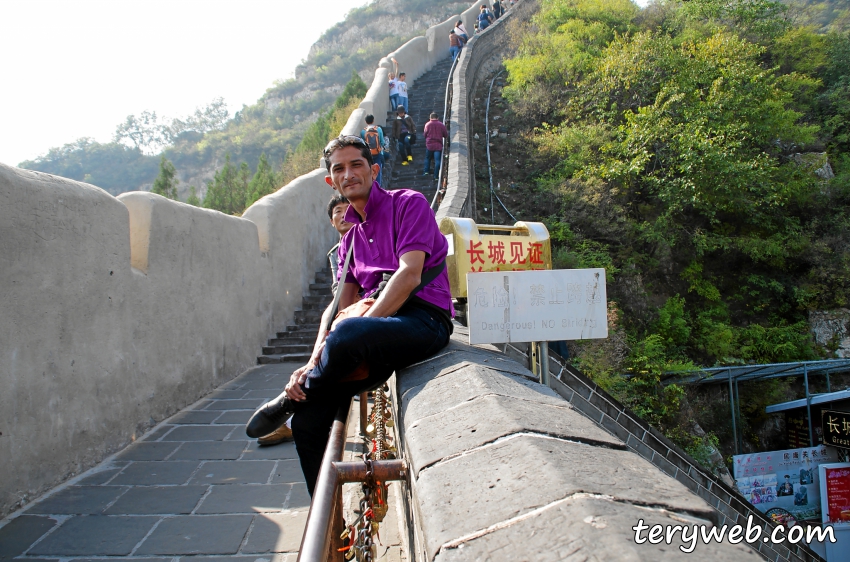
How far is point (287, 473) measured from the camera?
133 inches

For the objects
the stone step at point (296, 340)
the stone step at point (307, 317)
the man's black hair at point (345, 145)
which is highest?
the man's black hair at point (345, 145)

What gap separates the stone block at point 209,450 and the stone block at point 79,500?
0.55 meters

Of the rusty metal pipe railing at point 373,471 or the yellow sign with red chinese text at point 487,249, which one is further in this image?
the yellow sign with red chinese text at point 487,249

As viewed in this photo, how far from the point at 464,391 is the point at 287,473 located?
2072mm

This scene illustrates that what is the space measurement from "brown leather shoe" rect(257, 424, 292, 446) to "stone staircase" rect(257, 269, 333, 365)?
254 centimetres

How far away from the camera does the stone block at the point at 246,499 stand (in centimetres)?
292

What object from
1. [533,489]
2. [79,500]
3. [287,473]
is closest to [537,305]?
[533,489]

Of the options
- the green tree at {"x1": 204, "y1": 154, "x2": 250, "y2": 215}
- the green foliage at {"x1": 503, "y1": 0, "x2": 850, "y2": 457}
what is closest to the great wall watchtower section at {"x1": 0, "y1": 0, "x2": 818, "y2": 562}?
the green tree at {"x1": 204, "y1": 154, "x2": 250, "y2": 215}

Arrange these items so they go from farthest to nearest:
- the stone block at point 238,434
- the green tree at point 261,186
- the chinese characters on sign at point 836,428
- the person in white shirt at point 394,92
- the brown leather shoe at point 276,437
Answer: the person in white shirt at point 394,92 < the green tree at point 261,186 < the chinese characters on sign at point 836,428 < the stone block at point 238,434 < the brown leather shoe at point 276,437

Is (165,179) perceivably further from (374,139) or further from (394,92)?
(394,92)

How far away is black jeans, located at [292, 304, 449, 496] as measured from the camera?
6.36ft

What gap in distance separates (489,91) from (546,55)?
9.05ft

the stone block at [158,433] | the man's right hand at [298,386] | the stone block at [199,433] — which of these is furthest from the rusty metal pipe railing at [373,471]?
the stone block at [158,433]

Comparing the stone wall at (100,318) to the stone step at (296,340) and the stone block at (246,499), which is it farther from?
the stone block at (246,499)
